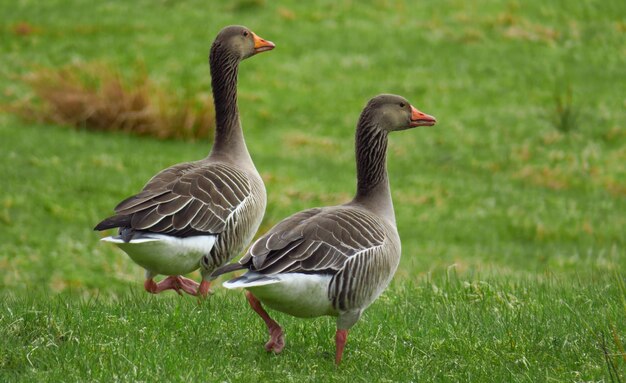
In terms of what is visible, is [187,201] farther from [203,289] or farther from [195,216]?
[203,289]

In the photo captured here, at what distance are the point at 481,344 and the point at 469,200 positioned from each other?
396 inches

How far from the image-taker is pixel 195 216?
8461 millimetres

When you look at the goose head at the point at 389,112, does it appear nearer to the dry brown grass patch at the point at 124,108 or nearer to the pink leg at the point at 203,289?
the pink leg at the point at 203,289

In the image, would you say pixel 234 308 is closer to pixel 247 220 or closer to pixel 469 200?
pixel 247 220

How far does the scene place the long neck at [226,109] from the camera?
32.3ft

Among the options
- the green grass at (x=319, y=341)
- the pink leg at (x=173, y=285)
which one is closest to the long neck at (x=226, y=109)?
the pink leg at (x=173, y=285)

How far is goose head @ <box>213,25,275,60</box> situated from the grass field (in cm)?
252

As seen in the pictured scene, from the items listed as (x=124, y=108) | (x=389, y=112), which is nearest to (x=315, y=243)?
(x=389, y=112)

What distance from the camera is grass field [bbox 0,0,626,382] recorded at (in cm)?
704

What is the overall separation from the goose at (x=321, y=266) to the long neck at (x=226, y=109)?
7.61 ft

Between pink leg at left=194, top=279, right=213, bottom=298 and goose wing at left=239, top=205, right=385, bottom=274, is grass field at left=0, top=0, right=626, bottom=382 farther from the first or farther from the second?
goose wing at left=239, top=205, right=385, bottom=274

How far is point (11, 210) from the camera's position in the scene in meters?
14.8

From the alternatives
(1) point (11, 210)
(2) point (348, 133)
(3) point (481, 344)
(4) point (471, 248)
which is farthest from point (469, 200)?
(3) point (481, 344)

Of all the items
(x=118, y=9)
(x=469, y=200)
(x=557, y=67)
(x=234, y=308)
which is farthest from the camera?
(x=118, y=9)
